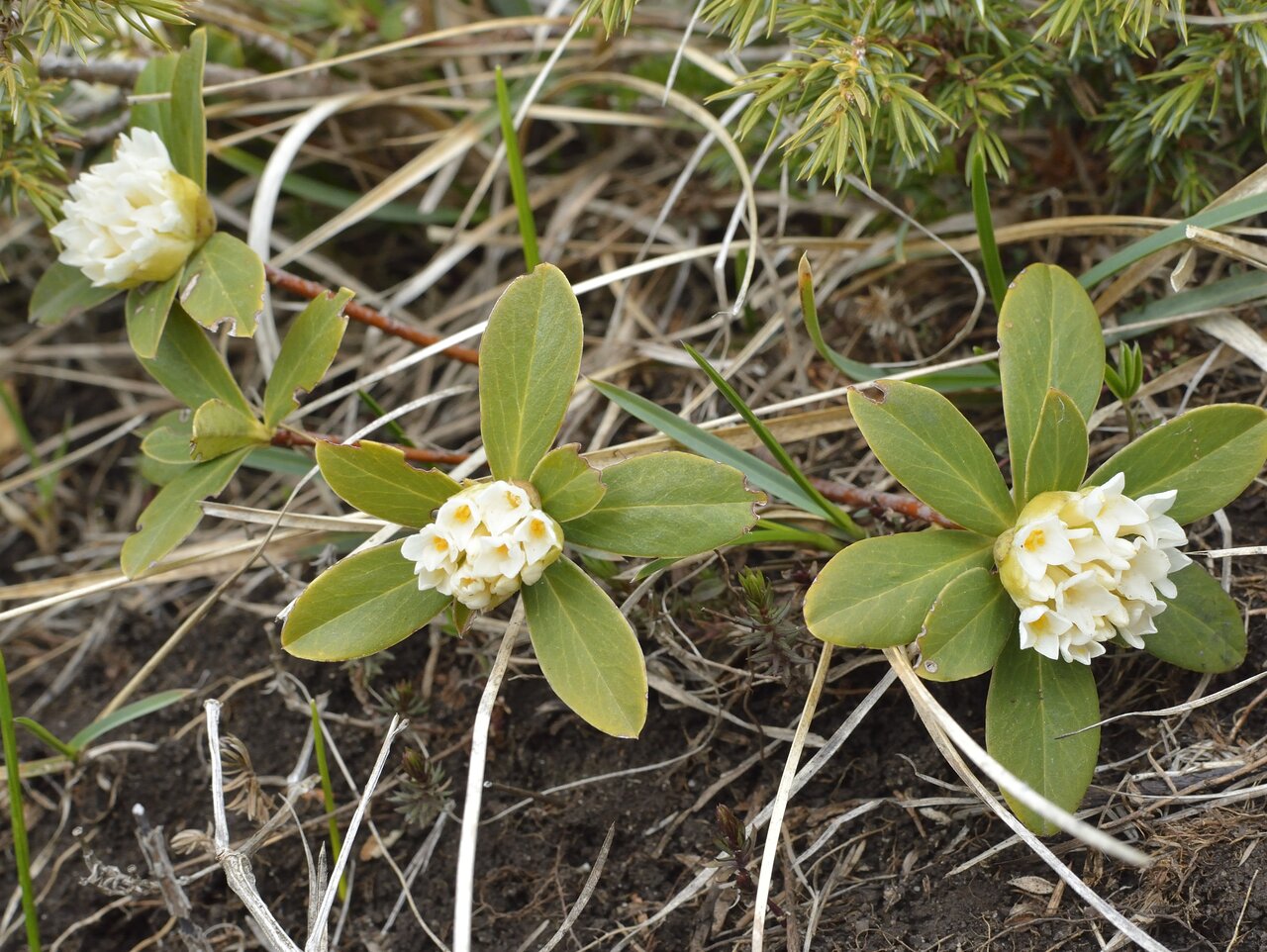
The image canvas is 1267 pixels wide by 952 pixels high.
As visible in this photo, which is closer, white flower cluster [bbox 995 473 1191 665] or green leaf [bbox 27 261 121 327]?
white flower cluster [bbox 995 473 1191 665]

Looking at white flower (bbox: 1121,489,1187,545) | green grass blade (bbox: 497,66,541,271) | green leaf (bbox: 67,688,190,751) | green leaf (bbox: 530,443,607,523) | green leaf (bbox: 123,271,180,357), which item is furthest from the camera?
green grass blade (bbox: 497,66,541,271)

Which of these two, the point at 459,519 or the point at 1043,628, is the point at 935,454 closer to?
the point at 1043,628

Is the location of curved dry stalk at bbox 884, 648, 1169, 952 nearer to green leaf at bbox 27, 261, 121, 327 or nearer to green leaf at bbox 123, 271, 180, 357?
green leaf at bbox 123, 271, 180, 357

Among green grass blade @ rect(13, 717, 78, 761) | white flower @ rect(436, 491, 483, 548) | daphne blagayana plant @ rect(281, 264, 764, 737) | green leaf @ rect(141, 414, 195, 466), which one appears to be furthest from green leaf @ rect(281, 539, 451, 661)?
green grass blade @ rect(13, 717, 78, 761)

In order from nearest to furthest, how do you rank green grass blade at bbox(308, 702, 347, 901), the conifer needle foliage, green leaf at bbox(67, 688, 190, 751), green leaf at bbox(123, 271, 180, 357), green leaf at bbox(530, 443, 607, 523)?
green leaf at bbox(530, 443, 607, 523)
the conifer needle foliage
green grass blade at bbox(308, 702, 347, 901)
green leaf at bbox(123, 271, 180, 357)
green leaf at bbox(67, 688, 190, 751)

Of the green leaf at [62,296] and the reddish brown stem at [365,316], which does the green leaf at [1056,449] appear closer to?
the reddish brown stem at [365,316]

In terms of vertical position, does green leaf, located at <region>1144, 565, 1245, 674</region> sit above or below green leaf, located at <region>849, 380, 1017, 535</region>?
below

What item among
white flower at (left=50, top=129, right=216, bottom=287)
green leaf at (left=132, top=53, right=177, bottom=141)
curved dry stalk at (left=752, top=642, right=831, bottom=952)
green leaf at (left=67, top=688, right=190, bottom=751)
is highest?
green leaf at (left=132, top=53, right=177, bottom=141)
